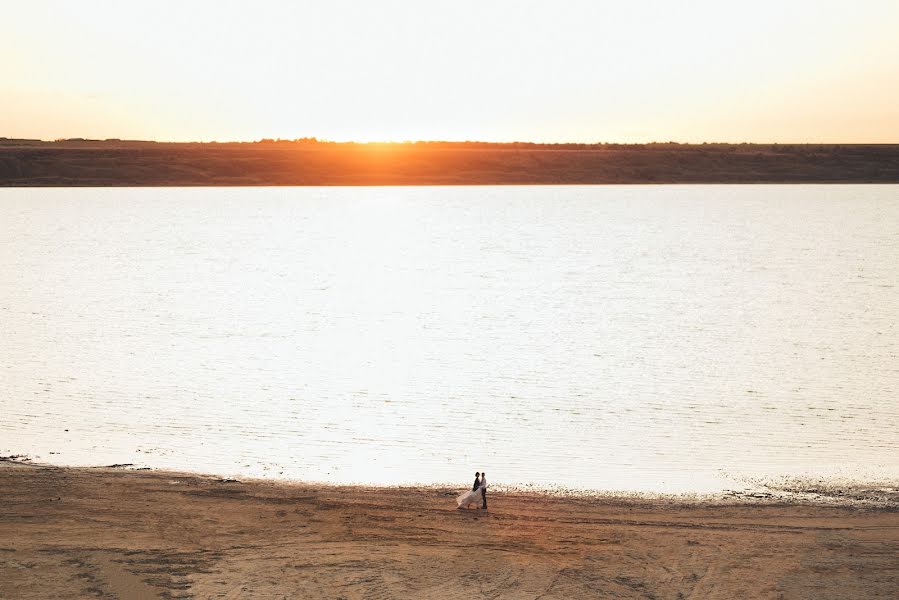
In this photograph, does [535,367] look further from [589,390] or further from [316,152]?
[316,152]

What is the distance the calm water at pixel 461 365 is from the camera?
18125 mm

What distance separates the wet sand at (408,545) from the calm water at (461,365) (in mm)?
1761

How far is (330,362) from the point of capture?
27375 mm

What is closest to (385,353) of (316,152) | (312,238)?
(312,238)

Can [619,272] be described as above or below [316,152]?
below

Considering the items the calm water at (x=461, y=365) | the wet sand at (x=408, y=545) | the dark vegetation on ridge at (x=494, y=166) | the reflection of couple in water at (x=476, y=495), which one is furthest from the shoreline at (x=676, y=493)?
the dark vegetation on ridge at (x=494, y=166)

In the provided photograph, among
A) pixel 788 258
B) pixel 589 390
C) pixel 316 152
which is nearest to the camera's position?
pixel 589 390

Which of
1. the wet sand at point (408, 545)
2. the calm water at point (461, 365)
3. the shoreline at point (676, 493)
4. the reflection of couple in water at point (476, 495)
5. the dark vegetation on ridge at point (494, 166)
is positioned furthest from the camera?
the dark vegetation on ridge at point (494, 166)

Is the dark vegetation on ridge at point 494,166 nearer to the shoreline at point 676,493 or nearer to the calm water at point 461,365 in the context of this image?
the calm water at point 461,365

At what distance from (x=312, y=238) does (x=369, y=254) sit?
52.3 feet

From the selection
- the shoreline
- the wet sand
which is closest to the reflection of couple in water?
the wet sand

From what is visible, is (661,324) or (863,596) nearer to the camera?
(863,596)

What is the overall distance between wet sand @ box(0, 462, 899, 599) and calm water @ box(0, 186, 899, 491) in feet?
5.78

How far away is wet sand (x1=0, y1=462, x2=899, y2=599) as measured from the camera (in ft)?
38.8
